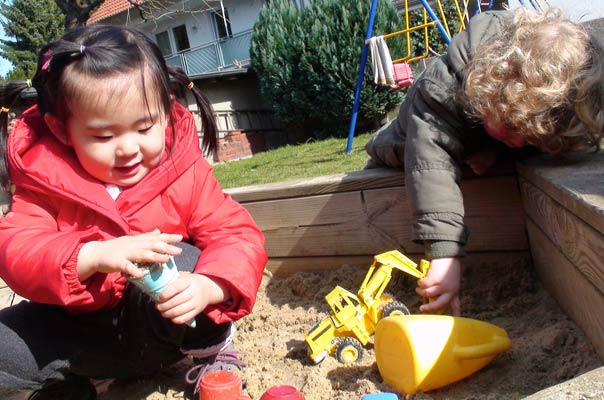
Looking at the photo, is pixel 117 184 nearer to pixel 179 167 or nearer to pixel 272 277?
pixel 179 167

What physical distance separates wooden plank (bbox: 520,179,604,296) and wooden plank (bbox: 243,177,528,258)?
0.12 metres

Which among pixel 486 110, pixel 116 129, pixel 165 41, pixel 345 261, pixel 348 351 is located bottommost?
pixel 165 41

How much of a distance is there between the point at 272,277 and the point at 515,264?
88cm

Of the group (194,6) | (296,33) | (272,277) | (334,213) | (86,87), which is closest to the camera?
(86,87)

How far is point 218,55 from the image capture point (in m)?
17.4

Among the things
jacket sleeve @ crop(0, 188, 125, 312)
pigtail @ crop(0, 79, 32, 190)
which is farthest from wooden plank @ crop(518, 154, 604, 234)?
pigtail @ crop(0, 79, 32, 190)

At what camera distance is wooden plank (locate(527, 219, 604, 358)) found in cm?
122

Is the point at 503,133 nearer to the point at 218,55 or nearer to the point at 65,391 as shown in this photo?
the point at 65,391

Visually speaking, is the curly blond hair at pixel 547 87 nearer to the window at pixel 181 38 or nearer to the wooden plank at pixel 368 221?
the wooden plank at pixel 368 221

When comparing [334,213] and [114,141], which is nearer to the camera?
[114,141]

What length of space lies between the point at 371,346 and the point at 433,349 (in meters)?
0.35

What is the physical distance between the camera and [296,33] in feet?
34.7

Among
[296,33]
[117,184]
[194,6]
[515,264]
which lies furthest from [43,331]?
[194,6]

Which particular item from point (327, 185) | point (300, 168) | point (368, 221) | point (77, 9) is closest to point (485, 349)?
point (368, 221)
